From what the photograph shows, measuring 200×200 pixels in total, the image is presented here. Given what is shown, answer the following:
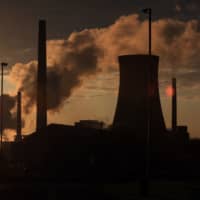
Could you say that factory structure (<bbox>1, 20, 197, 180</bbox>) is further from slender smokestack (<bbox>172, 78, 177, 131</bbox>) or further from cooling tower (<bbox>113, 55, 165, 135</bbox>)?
slender smokestack (<bbox>172, 78, 177, 131</bbox>)

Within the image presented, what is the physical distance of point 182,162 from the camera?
5306 centimetres

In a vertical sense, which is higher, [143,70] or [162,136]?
[143,70]

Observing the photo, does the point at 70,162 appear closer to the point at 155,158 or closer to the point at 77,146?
the point at 77,146

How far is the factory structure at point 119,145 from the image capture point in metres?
47.7

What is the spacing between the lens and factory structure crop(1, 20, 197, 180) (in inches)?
1876

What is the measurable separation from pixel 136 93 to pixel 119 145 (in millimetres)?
7413

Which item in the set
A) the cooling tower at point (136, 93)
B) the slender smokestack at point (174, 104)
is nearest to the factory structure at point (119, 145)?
the cooling tower at point (136, 93)

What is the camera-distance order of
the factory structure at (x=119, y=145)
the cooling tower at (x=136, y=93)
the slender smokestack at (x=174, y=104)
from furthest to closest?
1. the slender smokestack at (x=174, y=104)
2. the cooling tower at (x=136, y=93)
3. the factory structure at (x=119, y=145)

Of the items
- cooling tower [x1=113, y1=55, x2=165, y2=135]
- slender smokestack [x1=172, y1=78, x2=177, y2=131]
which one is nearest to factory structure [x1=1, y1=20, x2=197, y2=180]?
cooling tower [x1=113, y1=55, x2=165, y2=135]

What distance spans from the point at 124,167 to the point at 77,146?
4.90 meters

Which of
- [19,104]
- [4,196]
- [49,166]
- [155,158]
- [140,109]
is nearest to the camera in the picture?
[4,196]

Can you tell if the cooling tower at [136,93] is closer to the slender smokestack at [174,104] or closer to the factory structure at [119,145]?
the factory structure at [119,145]

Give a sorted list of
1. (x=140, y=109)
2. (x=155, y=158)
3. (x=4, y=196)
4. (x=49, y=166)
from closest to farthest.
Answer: (x=4, y=196) < (x=49, y=166) < (x=155, y=158) < (x=140, y=109)

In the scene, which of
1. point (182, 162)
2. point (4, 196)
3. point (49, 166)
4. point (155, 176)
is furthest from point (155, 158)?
point (4, 196)
